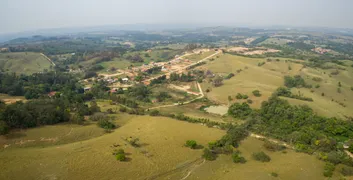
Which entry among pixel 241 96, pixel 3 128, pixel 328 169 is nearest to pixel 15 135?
pixel 3 128

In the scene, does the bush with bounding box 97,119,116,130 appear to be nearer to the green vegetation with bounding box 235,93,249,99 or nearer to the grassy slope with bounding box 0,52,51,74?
the green vegetation with bounding box 235,93,249,99

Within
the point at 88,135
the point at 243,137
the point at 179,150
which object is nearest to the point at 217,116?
the point at 243,137

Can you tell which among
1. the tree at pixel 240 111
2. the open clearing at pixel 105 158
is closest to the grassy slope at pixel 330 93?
the tree at pixel 240 111

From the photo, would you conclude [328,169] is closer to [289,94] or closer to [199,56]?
[289,94]

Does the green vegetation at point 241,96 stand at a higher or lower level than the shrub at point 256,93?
lower

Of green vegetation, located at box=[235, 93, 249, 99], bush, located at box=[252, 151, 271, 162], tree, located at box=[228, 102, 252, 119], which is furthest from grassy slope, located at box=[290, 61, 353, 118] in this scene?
bush, located at box=[252, 151, 271, 162]

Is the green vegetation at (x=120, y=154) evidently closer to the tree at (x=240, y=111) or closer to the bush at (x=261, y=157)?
the bush at (x=261, y=157)
